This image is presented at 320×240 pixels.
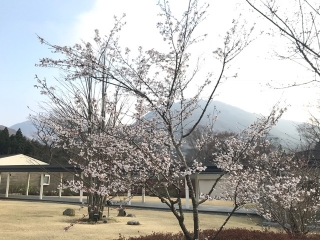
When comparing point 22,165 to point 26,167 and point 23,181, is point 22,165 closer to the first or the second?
point 26,167

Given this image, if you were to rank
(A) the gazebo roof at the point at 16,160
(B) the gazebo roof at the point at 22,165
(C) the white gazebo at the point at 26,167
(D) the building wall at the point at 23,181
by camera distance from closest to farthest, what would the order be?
(C) the white gazebo at the point at 26,167 → (B) the gazebo roof at the point at 22,165 → (A) the gazebo roof at the point at 16,160 → (D) the building wall at the point at 23,181

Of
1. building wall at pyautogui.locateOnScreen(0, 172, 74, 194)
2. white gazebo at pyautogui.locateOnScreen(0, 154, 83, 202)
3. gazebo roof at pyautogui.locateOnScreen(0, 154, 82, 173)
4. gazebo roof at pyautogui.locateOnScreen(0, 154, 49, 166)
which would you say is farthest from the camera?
building wall at pyautogui.locateOnScreen(0, 172, 74, 194)

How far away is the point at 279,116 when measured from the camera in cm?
508

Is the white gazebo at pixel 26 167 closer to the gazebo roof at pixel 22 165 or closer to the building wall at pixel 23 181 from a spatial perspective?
the gazebo roof at pixel 22 165

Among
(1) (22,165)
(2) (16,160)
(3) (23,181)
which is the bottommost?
(3) (23,181)

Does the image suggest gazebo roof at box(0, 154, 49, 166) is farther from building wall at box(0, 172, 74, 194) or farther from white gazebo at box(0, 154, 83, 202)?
building wall at box(0, 172, 74, 194)

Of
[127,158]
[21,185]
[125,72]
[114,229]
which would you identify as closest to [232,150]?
[127,158]

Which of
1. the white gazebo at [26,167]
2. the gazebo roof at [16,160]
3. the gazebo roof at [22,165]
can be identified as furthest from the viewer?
the gazebo roof at [16,160]

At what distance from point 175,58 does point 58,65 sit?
1.73m

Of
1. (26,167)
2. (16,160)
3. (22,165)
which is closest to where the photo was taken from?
(26,167)

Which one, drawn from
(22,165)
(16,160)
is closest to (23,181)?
(16,160)

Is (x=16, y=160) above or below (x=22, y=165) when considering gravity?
above

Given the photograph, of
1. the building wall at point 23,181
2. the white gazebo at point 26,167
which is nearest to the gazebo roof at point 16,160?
the white gazebo at point 26,167

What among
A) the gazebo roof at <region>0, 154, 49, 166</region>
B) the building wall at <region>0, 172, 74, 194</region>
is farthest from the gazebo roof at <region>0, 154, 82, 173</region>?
the building wall at <region>0, 172, 74, 194</region>
